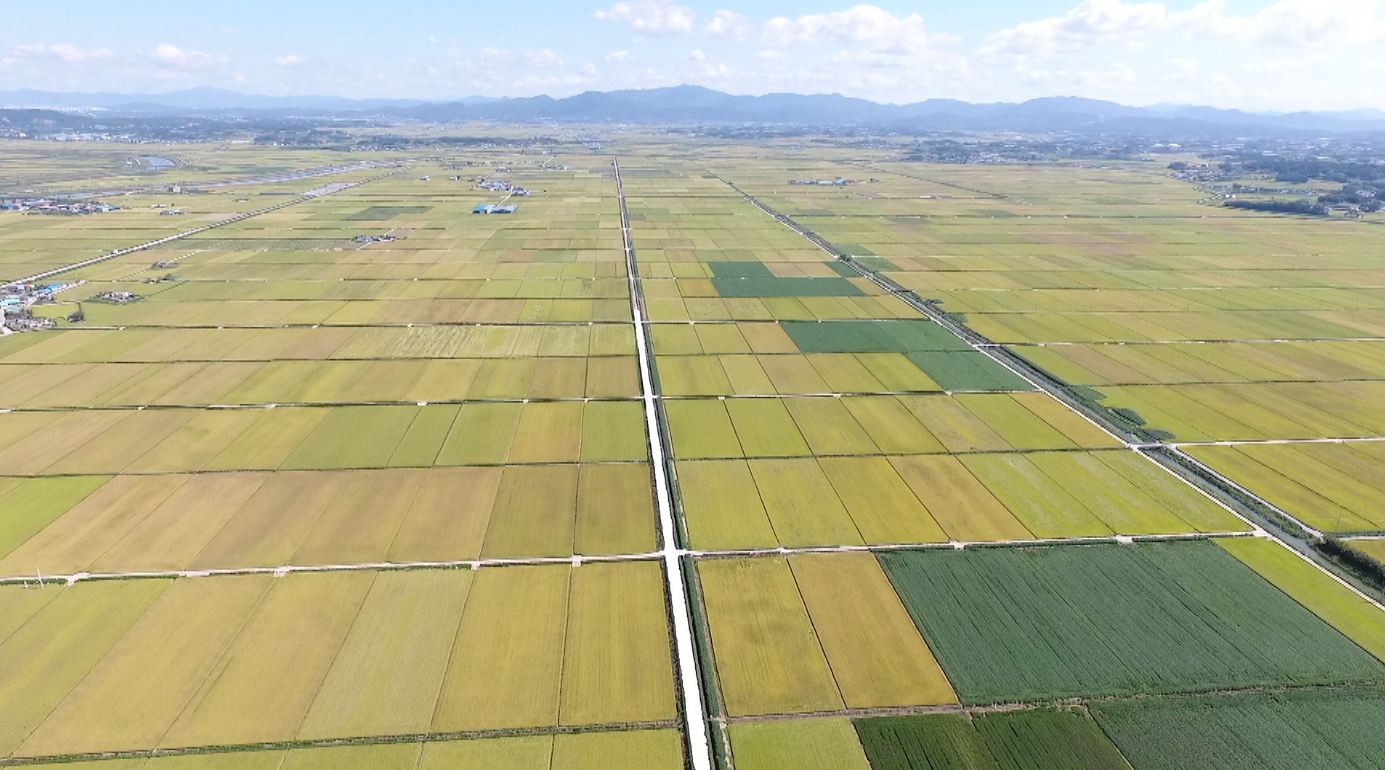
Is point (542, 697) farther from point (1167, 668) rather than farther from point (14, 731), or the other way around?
point (1167, 668)

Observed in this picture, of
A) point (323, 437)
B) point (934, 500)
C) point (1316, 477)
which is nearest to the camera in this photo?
point (934, 500)

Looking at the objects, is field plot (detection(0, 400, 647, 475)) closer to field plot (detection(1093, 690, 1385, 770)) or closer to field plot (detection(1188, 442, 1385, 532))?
field plot (detection(1093, 690, 1385, 770))

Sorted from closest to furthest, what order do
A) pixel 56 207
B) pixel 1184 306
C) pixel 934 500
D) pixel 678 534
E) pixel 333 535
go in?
1. pixel 333 535
2. pixel 678 534
3. pixel 934 500
4. pixel 1184 306
5. pixel 56 207

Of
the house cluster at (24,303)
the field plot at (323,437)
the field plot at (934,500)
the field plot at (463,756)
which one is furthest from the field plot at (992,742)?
the house cluster at (24,303)

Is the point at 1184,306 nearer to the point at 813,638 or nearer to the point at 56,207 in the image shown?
the point at 813,638

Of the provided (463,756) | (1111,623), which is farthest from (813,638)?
(463,756)

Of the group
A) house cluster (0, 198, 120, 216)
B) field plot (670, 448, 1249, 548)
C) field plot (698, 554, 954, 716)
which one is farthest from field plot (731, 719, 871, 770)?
house cluster (0, 198, 120, 216)

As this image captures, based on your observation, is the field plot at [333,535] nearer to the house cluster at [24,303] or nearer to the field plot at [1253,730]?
the house cluster at [24,303]

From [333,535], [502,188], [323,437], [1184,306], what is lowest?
[333,535]
